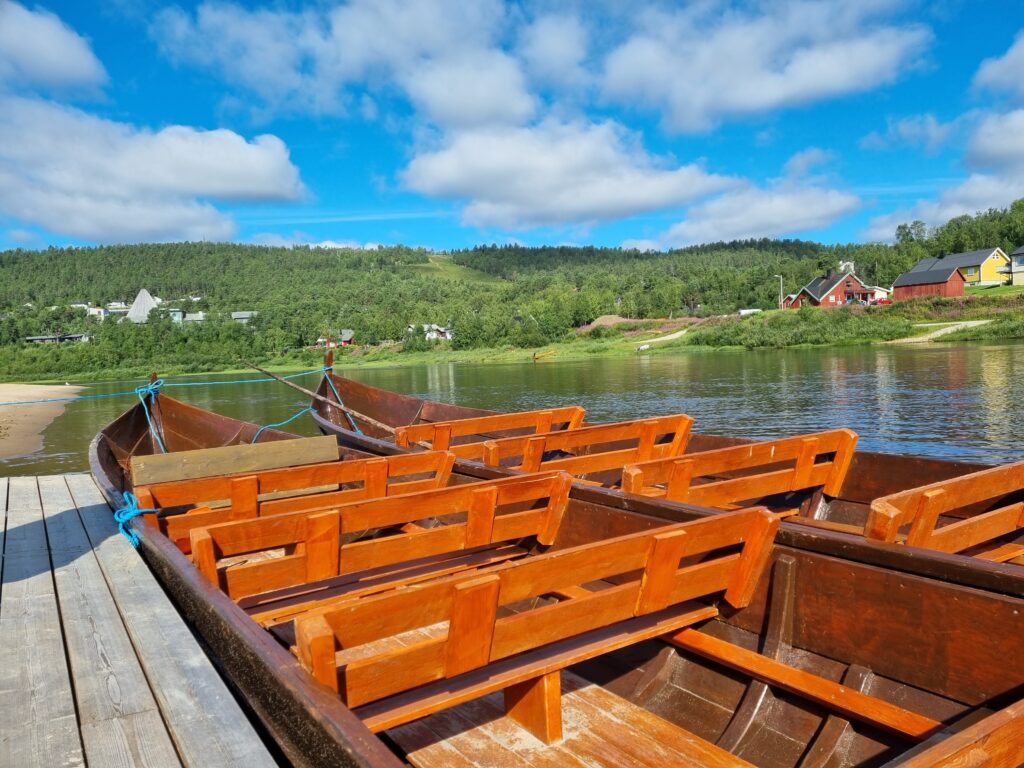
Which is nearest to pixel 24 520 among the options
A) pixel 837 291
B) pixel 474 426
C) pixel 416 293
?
pixel 474 426

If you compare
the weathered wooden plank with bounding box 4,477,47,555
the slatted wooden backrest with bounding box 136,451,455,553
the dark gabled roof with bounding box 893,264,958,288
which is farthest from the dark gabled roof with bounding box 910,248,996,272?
the weathered wooden plank with bounding box 4,477,47,555

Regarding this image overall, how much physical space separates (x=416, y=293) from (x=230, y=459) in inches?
6290

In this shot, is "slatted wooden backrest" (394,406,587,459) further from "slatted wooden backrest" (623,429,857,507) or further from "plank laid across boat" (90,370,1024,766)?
"plank laid across boat" (90,370,1024,766)

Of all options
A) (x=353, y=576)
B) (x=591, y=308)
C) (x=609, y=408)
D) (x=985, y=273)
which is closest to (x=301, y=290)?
(x=591, y=308)

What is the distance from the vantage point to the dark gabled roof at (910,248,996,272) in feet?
299

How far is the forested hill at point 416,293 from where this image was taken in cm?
10344

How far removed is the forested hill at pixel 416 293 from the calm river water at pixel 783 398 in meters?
47.1

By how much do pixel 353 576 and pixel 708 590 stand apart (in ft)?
8.30

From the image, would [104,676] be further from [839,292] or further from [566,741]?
[839,292]

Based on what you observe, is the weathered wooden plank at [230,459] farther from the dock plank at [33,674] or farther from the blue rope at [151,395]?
the blue rope at [151,395]

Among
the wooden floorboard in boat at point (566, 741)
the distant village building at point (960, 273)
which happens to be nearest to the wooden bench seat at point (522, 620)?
the wooden floorboard in boat at point (566, 741)

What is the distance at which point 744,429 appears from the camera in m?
21.1

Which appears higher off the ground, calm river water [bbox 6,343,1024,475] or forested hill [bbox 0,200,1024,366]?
forested hill [bbox 0,200,1024,366]

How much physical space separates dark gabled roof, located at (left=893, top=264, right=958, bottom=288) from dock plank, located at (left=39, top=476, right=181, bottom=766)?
306 ft
